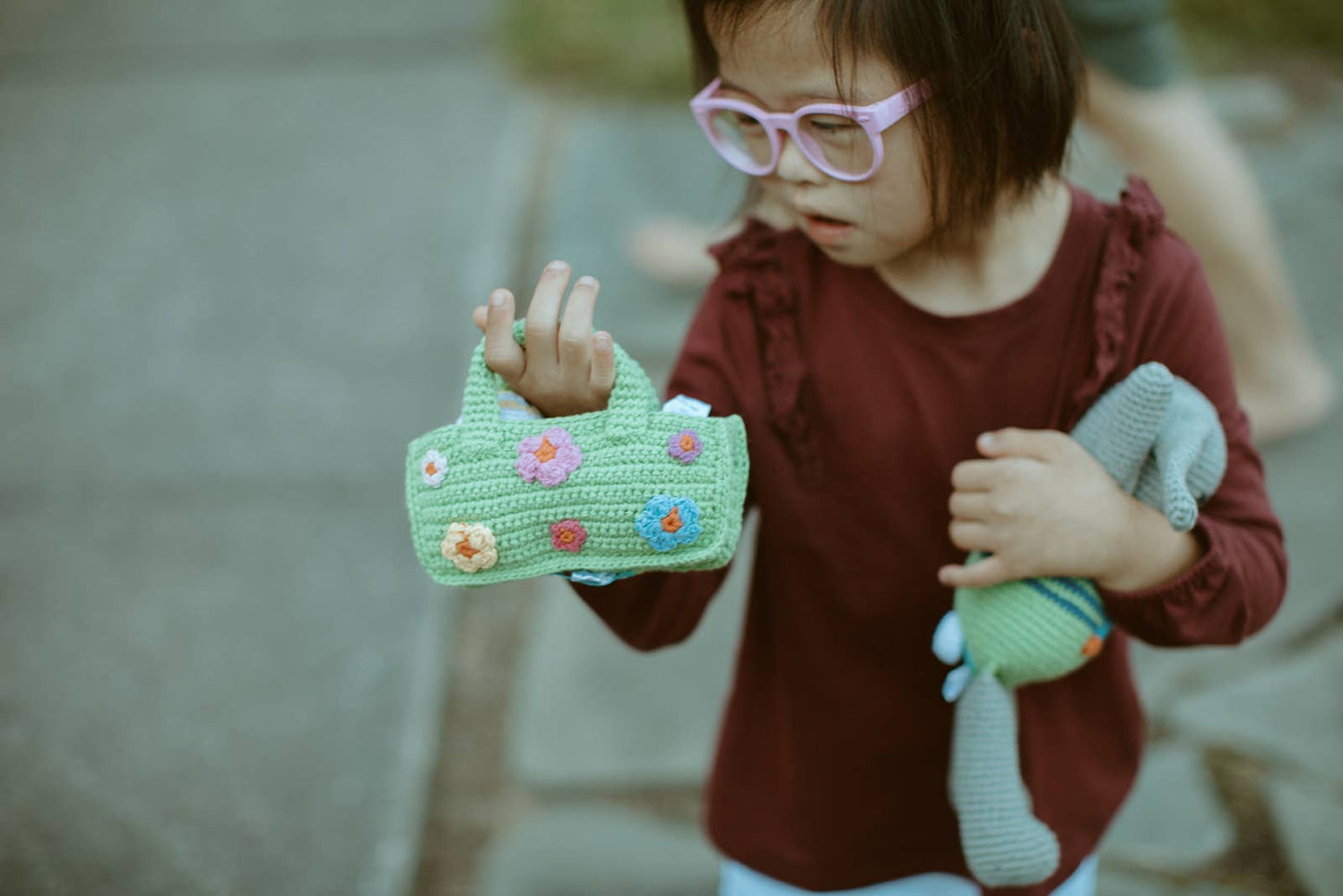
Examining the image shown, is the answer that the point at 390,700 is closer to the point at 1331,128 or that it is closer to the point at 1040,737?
the point at 1040,737

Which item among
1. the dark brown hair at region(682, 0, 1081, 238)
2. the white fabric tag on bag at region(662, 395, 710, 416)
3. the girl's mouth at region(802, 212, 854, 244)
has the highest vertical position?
the dark brown hair at region(682, 0, 1081, 238)

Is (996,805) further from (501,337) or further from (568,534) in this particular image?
(501,337)

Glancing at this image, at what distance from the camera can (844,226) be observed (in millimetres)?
1101

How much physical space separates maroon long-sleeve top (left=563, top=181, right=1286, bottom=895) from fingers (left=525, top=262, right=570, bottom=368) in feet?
0.62

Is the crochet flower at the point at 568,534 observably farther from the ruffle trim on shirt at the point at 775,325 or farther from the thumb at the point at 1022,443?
the thumb at the point at 1022,443

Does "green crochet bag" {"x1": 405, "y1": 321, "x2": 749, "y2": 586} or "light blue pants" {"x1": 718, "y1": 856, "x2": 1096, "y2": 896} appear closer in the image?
"green crochet bag" {"x1": 405, "y1": 321, "x2": 749, "y2": 586}

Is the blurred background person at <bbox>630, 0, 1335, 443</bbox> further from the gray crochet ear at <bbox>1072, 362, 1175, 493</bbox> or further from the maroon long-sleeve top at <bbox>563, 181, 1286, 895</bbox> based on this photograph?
the gray crochet ear at <bbox>1072, 362, 1175, 493</bbox>

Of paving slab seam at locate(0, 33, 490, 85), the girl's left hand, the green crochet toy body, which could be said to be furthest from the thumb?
paving slab seam at locate(0, 33, 490, 85)

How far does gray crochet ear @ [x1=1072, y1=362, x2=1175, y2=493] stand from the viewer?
3.44 ft

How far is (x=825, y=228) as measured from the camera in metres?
1.10

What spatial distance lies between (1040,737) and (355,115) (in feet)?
9.96

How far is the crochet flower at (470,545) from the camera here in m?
1.01

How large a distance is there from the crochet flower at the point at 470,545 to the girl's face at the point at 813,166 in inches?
15.4

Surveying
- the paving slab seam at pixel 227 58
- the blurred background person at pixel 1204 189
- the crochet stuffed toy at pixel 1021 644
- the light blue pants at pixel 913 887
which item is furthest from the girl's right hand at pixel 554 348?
the paving slab seam at pixel 227 58
